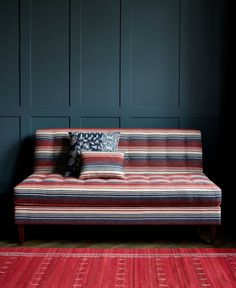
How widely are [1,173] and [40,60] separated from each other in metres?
1.11

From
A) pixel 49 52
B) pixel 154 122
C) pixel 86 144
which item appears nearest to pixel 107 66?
pixel 49 52

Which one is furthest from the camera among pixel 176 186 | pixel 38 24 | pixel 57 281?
pixel 38 24

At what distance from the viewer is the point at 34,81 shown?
4227mm

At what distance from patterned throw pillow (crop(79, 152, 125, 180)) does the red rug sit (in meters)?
0.62

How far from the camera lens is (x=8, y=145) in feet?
13.9

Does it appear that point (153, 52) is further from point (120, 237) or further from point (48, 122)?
point (120, 237)

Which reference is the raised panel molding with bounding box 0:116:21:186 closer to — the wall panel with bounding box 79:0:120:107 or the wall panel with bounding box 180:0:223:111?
the wall panel with bounding box 79:0:120:107

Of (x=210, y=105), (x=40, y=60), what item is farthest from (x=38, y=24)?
(x=210, y=105)

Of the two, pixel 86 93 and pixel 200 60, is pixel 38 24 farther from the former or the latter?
pixel 200 60

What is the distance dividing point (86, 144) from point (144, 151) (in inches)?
21.4

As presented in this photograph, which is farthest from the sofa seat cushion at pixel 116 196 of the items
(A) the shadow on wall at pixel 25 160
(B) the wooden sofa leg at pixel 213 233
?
(A) the shadow on wall at pixel 25 160

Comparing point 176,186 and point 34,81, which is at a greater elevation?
point 34,81

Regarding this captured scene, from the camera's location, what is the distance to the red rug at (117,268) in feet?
8.89

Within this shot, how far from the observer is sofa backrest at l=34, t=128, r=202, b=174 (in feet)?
13.2
